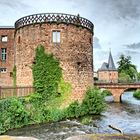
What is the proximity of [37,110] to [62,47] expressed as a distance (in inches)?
224

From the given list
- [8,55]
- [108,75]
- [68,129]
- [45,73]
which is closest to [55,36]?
[45,73]

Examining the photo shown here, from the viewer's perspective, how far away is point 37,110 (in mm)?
19562

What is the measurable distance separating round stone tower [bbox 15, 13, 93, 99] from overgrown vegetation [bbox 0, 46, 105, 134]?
665mm

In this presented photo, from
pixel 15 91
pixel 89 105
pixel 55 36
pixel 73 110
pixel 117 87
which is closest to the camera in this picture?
pixel 15 91

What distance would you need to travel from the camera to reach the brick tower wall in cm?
2152

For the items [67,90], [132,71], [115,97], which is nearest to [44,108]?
[67,90]

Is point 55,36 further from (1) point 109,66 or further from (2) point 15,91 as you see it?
(1) point 109,66

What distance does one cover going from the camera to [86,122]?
19547 mm

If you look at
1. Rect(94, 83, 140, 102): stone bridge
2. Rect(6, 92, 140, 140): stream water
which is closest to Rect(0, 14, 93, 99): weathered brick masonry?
Rect(6, 92, 140, 140): stream water

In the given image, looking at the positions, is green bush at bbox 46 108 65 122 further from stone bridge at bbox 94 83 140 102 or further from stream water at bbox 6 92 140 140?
stone bridge at bbox 94 83 140 102

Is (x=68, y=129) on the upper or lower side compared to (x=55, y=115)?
lower

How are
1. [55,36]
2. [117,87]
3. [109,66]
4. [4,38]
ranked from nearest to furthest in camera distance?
1. [55,36]
2. [4,38]
3. [117,87]
4. [109,66]

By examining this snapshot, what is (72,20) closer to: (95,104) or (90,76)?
(90,76)

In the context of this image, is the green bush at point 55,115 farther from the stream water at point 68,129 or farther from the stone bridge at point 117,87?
the stone bridge at point 117,87
